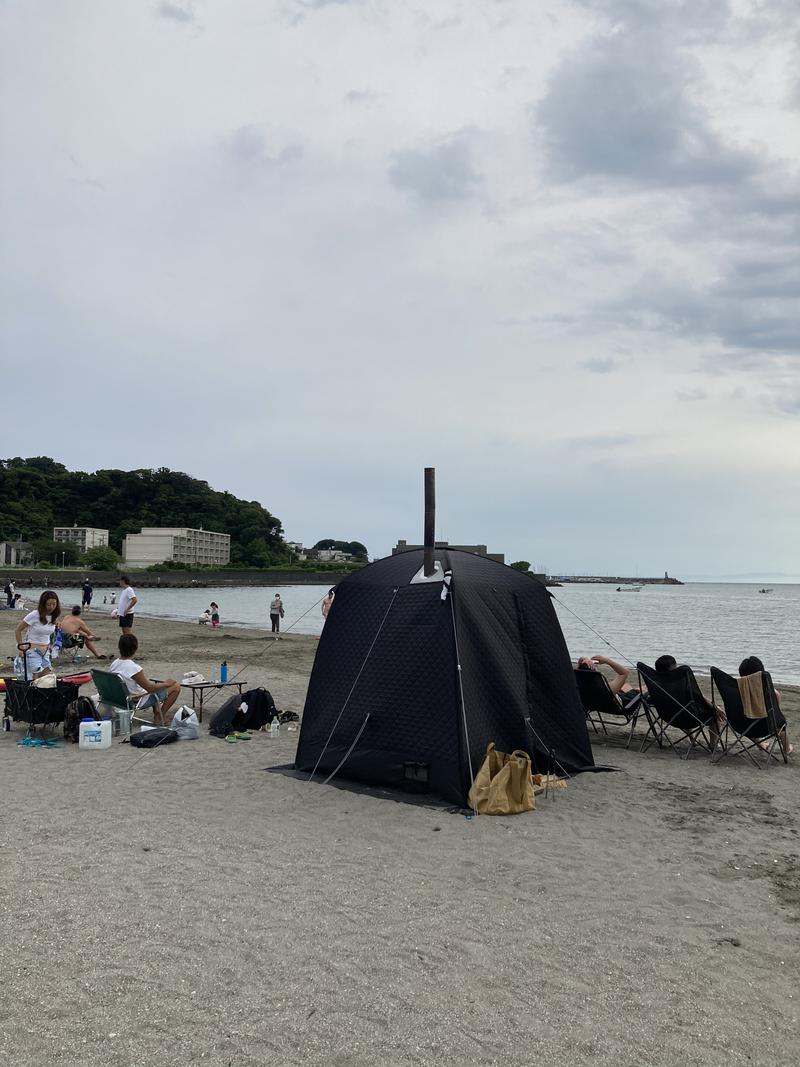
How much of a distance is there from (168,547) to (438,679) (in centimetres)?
14242

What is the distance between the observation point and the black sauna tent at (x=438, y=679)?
24.4 ft

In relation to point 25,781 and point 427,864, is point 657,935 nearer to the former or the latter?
point 427,864

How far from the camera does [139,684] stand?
10.3 m

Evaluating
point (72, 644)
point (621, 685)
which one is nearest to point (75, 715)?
point (621, 685)

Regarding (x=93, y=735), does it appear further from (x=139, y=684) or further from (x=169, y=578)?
(x=169, y=578)

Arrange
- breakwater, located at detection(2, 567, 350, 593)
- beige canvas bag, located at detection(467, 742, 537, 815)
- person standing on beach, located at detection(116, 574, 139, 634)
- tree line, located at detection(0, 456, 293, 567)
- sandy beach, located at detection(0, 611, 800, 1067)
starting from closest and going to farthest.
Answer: sandy beach, located at detection(0, 611, 800, 1067), beige canvas bag, located at detection(467, 742, 537, 815), person standing on beach, located at detection(116, 574, 139, 634), breakwater, located at detection(2, 567, 350, 593), tree line, located at detection(0, 456, 293, 567)

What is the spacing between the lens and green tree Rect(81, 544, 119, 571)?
131250 millimetres

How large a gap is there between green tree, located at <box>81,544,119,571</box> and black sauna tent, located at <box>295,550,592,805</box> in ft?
426

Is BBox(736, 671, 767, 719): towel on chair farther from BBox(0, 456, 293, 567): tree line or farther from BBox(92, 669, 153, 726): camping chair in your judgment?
BBox(0, 456, 293, 567): tree line

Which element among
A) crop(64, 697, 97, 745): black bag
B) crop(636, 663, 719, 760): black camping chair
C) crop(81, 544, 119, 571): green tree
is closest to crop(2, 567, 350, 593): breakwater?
crop(81, 544, 119, 571): green tree

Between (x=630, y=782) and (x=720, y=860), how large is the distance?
2.32 m

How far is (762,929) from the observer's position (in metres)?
4.81

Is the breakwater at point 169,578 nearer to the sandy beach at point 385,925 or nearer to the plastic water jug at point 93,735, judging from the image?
the plastic water jug at point 93,735

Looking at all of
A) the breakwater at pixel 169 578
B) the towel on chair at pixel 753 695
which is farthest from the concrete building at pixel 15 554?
the towel on chair at pixel 753 695
